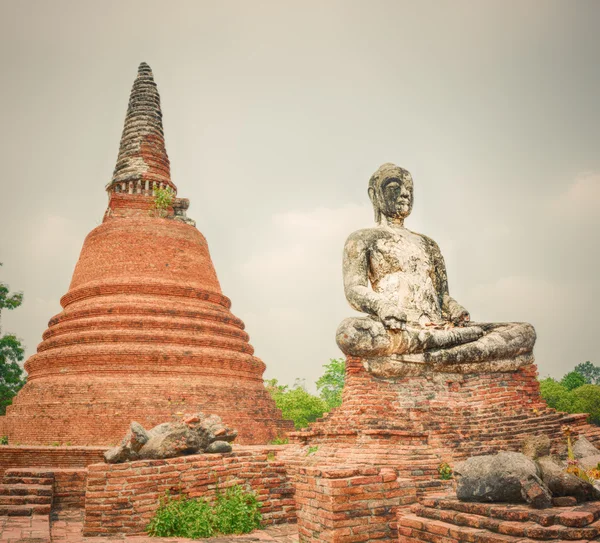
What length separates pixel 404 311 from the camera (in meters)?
7.01

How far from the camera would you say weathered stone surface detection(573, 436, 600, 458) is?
5.79 m

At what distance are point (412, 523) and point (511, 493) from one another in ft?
2.35

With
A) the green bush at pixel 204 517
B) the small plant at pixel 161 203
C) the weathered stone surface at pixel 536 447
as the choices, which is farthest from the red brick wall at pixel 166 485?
the small plant at pixel 161 203

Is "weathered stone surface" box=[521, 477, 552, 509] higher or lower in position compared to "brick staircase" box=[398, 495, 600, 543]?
higher

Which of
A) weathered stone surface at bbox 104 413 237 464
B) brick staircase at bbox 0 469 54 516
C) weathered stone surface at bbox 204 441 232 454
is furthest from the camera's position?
weathered stone surface at bbox 204 441 232 454

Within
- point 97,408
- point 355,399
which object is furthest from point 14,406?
point 355,399

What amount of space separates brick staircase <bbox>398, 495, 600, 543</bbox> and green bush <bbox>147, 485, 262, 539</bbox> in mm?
2557

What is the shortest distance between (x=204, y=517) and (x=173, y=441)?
1038mm

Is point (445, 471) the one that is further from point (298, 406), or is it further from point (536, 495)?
point (298, 406)

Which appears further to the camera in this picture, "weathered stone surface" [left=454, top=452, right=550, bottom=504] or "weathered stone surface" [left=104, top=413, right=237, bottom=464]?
"weathered stone surface" [left=104, top=413, right=237, bottom=464]

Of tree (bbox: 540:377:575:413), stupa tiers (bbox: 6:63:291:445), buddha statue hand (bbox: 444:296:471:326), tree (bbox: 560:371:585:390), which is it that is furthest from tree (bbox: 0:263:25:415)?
tree (bbox: 560:371:585:390)

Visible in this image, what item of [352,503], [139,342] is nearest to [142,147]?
[139,342]

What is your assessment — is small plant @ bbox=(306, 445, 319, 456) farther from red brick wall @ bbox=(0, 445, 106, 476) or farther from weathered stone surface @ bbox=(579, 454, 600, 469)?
red brick wall @ bbox=(0, 445, 106, 476)

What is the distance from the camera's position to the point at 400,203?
820 cm
